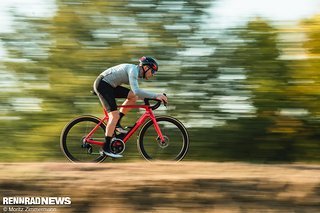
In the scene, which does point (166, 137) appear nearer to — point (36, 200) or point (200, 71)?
point (36, 200)

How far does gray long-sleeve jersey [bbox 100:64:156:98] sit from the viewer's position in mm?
8445

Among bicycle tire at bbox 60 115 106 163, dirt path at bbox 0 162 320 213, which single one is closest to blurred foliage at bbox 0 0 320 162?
bicycle tire at bbox 60 115 106 163

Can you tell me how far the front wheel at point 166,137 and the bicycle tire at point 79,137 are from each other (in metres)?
0.61

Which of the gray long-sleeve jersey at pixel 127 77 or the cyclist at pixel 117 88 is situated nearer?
the gray long-sleeve jersey at pixel 127 77

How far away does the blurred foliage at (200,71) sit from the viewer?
45.5 ft

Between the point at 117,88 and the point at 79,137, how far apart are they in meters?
1.01

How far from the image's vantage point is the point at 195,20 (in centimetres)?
1384

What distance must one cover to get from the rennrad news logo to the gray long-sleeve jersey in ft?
6.44

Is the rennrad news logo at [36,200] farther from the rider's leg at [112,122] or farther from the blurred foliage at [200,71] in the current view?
the blurred foliage at [200,71]

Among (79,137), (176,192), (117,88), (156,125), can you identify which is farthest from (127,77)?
(176,192)

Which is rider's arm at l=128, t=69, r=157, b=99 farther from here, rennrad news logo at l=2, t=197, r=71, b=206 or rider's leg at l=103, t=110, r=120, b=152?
rennrad news logo at l=2, t=197, r=71, b=206

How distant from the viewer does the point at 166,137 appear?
8727mm

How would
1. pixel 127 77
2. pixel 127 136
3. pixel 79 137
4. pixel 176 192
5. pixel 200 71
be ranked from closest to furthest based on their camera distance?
1. pixel 176 192
2. pixel 127 77
3. pixel 127 136
4. pixel 79 137
5. pixel 200 71

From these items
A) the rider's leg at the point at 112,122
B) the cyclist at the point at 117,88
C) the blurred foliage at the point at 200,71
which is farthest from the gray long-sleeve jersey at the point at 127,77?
the blurred foliage at the point at 200,71
